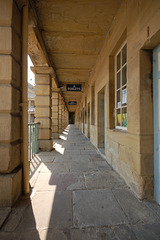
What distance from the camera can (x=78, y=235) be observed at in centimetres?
128

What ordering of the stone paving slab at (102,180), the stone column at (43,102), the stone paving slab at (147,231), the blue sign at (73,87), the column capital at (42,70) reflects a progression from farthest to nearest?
the blue sign at (73,87), the stone column at (43,102), the column capital at (42,70), the stone paving slab at (102,180), the stone paving slab at (147,231)

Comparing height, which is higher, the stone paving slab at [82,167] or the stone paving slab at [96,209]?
the stone paving slab at [82,167]

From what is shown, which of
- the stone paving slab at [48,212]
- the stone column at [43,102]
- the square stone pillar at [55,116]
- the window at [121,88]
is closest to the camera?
the stone paving slab at [48,212]

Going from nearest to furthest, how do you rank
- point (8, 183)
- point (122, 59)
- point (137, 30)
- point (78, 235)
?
point (78, 235) < point (8, 183) < point (137, 30) < point (122, 59)

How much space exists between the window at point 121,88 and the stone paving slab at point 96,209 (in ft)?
5.19

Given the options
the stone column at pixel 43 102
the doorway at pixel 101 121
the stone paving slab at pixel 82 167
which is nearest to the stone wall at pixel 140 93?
the stone paving slab at pixel 82 167

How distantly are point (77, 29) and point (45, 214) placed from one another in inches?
161

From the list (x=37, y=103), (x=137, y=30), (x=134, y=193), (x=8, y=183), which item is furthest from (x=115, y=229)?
(x=37, y=103)

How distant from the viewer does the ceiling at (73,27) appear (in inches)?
101

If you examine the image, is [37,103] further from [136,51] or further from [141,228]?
[141,228]

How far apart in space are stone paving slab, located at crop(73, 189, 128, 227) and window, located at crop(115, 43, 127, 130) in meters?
1.58

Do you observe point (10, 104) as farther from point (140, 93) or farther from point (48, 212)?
point (140, 93)

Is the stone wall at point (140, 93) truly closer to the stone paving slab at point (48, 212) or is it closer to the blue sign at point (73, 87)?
the stone paving slab at point (48, 212)

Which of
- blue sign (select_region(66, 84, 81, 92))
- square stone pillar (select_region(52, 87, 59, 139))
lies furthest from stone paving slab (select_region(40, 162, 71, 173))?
blue sign (select_region(66, 84, 81, 92))
